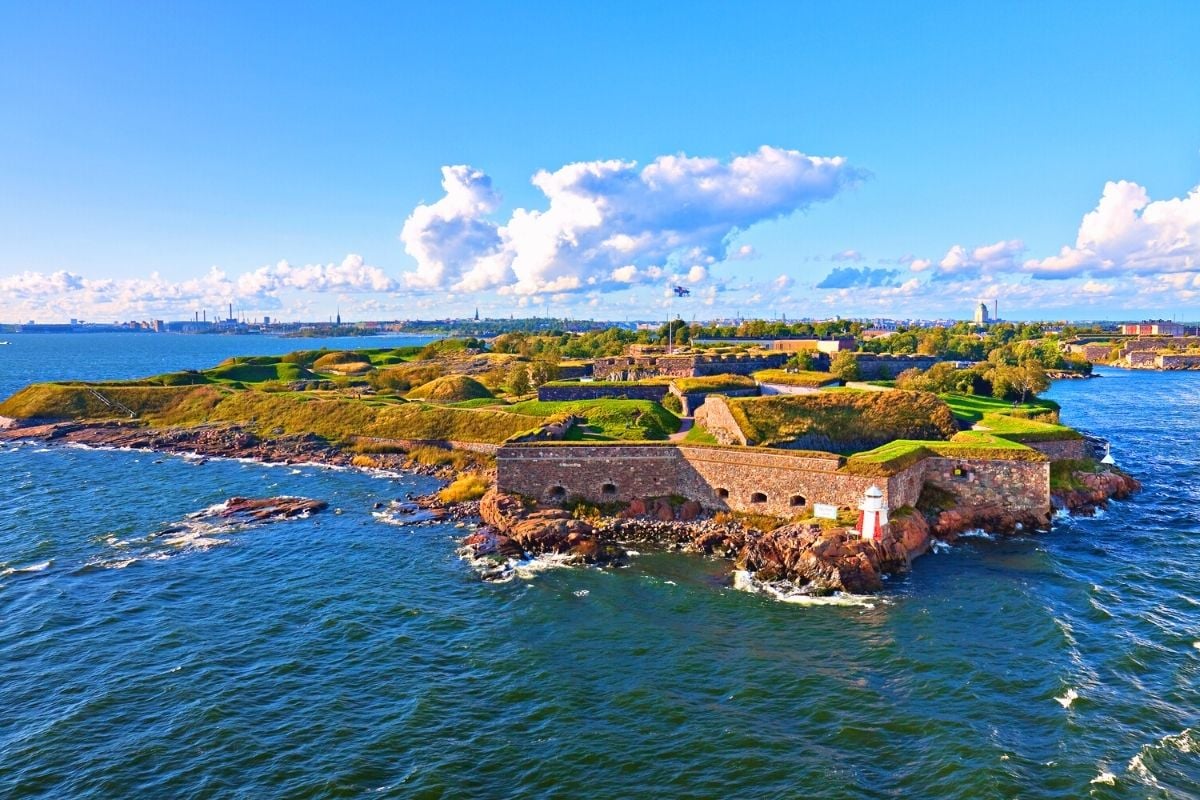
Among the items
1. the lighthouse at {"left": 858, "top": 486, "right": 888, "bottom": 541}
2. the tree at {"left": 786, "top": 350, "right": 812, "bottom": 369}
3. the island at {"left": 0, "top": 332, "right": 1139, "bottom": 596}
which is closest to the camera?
the lighthouse at {"left": 858, "top": 486, "right": 888, "bottom": 541}

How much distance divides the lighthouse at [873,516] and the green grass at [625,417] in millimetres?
15552

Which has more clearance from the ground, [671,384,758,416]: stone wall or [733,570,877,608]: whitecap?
[671,384,758,416]: stone wall

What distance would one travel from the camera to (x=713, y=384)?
2032 inches

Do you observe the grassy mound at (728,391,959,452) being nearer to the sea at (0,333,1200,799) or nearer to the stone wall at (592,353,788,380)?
the sea at (0,333,1200,799)

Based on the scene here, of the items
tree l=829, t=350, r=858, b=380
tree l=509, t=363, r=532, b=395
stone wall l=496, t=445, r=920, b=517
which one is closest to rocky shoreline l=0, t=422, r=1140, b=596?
stone wall l=496, t=445, r=920, b=517

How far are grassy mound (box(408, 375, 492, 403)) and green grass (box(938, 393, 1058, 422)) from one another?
3890 centimetres

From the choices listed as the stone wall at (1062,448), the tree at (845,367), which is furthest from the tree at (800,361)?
the stone wall at (1062,448)

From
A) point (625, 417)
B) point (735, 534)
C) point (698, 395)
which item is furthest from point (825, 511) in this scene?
point (698, 395)

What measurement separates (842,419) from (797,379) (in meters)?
12.0

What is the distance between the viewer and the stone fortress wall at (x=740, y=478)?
3303cm

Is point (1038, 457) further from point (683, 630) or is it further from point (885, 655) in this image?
point (683, 630)

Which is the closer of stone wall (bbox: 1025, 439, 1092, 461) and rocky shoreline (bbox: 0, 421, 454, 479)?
stone wall (bbox: 1025, 439, 1092, 461)

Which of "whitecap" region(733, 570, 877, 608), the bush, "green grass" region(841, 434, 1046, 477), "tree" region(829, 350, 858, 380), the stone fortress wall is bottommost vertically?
"whitecap" region(733, 570, 877, 608)

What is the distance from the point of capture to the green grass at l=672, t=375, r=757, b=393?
50812 mm
